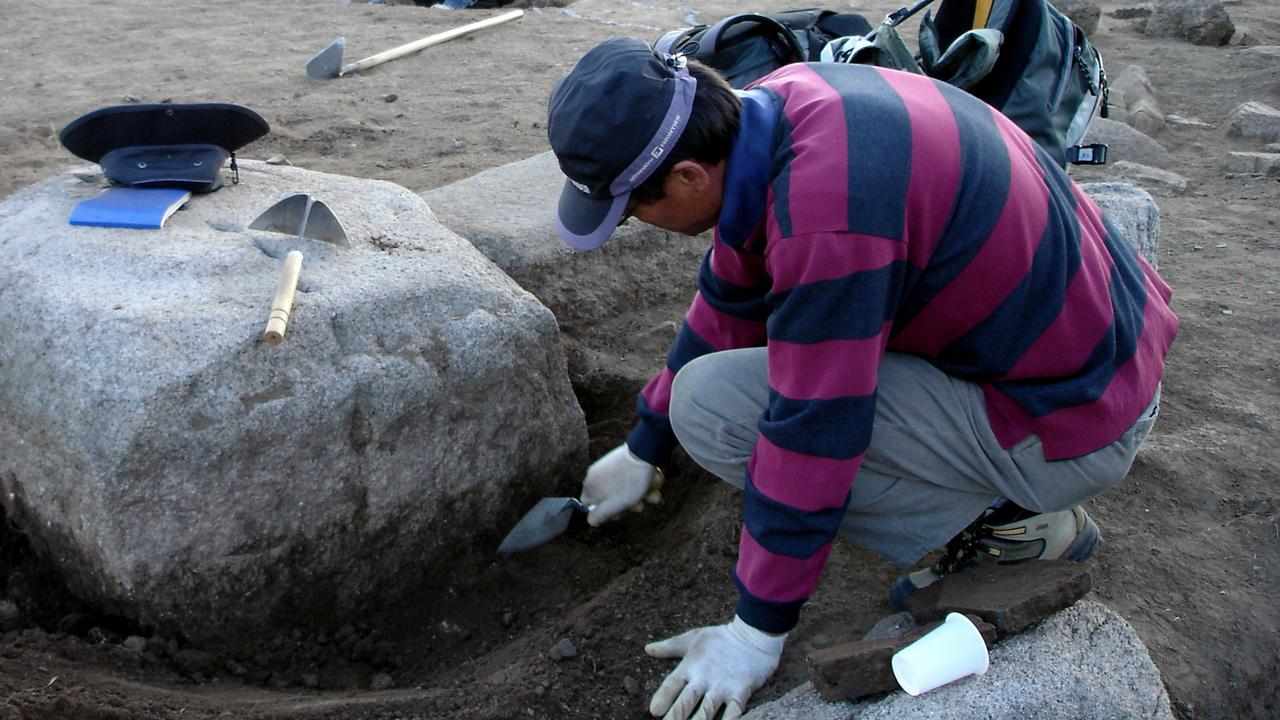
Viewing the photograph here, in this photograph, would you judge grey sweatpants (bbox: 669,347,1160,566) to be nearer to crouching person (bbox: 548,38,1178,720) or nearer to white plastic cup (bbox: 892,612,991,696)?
crouching person (bbox: 548,38,1178,720)

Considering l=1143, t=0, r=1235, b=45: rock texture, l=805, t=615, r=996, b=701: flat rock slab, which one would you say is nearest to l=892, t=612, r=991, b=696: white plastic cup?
l=805, t=615, r=996, b=701: flat rock slab

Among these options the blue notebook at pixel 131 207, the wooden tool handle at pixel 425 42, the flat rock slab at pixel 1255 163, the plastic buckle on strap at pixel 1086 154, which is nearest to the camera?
the blue notebook at pixel 131 207

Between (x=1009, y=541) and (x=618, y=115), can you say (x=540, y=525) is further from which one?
(x=618, y=115)

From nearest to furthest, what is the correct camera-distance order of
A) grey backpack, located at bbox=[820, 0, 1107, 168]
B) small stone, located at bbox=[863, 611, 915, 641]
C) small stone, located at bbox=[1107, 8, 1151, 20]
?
small stone, located at bbox=[863, 611, 915, 641] < grey backpack, located at bbox=[820, 0, 1107, 168] < small stone, located at bbox=[1107, 8, 1151, 20]

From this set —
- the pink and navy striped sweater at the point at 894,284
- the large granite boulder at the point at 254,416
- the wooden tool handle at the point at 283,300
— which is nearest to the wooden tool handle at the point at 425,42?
the large granite boulder at the point at 254,416

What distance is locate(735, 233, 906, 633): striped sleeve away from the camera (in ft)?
4.94

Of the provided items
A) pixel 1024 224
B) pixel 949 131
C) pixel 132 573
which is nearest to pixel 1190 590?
pixel 1024 224

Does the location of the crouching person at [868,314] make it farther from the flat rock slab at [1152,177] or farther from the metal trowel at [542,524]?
the flat rock slab at [1152,177]

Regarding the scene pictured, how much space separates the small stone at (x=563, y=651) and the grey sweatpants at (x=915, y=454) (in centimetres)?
40

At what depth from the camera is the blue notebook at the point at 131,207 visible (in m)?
2.29

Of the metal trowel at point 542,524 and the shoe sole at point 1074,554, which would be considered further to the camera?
the metal trowel at point 542,524

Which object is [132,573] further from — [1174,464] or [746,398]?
[1174,464]

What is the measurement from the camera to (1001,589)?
1.83m

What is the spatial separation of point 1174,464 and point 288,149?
3.25m
